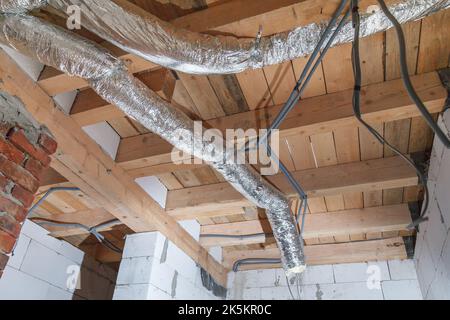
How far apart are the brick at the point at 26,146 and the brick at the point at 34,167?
0.02 metres

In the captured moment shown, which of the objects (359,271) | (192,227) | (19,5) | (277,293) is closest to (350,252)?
(359,271)

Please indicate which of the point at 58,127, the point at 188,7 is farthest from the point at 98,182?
the point at 188,7

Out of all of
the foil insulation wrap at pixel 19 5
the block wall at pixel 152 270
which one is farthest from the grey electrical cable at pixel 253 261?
the foil insulation wrap at pixel 19 5

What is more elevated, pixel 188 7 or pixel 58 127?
pixel 188 7

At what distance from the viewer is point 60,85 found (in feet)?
4.79

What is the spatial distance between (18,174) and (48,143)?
188 mm

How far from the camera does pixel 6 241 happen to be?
1.36 metres

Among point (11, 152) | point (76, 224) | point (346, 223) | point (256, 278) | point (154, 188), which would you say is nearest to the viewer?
point (11, 152)

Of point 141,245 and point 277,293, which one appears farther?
point 277,293

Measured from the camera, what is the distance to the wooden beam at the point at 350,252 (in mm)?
2871

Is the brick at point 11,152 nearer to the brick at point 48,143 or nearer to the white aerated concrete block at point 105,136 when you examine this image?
the brick at point 48,143

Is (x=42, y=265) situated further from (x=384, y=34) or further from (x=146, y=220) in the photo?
(x=384, y=34)

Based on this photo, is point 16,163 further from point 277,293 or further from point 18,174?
point 277,293

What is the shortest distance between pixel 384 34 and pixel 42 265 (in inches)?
107
